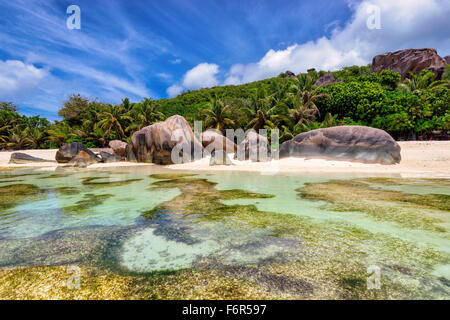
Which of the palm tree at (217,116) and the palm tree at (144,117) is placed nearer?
the palm tree at (217,116)

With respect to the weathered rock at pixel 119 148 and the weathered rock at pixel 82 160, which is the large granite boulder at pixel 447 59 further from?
the weathered rock at pixel 82 160

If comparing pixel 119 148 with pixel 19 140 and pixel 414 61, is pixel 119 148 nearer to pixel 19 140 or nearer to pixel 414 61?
pixel 19 140

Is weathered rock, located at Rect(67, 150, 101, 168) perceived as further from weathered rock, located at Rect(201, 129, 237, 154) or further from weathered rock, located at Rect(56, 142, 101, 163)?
weathered rock, located at Rect(201, 129, 237, 154)

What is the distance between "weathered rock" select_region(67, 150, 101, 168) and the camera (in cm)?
1565

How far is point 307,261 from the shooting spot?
218 centimetres

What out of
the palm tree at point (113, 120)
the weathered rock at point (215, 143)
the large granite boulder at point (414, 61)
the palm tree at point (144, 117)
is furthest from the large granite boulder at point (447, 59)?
the palm tree at point (113, 120)

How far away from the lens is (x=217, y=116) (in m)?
23.7

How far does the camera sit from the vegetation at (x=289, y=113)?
19234 mm

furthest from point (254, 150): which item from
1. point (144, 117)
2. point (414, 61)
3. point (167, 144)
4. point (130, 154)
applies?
point (414, 61)

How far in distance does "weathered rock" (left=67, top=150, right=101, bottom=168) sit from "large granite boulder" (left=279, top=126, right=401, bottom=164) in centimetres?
1472

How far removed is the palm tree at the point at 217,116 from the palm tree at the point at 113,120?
11495mm

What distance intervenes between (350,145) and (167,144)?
1162 cm
